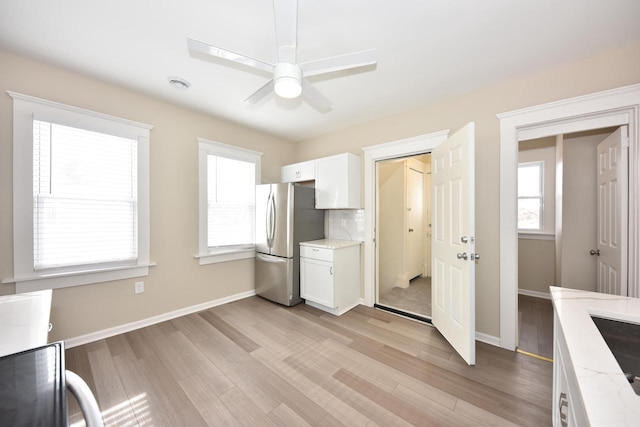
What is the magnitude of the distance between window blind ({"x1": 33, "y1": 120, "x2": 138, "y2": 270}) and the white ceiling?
0.63 metres

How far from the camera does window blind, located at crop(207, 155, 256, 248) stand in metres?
3.20

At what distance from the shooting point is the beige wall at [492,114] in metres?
1.88

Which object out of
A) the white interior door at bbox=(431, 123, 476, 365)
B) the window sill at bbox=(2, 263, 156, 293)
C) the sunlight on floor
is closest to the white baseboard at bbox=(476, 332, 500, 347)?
the white interior door at bbox=(431, 123, 476, 365)

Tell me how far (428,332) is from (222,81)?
3.29 meters

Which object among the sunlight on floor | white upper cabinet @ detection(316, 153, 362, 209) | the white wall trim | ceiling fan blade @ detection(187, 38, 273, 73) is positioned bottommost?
the sunlight on floor

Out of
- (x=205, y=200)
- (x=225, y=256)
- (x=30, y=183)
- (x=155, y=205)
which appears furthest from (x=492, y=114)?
(x=30, y=183)

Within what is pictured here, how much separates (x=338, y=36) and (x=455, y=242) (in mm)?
1930

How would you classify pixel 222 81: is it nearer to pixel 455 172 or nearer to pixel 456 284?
pixel 455 172

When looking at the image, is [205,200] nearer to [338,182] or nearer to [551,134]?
[338,182]

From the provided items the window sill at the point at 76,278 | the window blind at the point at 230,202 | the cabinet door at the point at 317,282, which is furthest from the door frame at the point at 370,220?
the window sill at the point at 76,278

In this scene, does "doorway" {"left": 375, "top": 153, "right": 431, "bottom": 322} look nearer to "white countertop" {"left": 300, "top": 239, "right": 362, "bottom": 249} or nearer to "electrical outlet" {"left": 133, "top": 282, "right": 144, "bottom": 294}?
"white countertop" {"left": 300, "top": 239, "right": 362, "bottom": 249}

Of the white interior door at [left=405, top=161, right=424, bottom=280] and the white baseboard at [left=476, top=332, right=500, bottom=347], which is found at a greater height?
the white interior door at [left=405, top=161, right=424, bottom=280]

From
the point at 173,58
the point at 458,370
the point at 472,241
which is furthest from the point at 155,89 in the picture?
the point at 458,370

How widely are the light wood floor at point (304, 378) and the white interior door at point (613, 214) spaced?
40.6 inches
